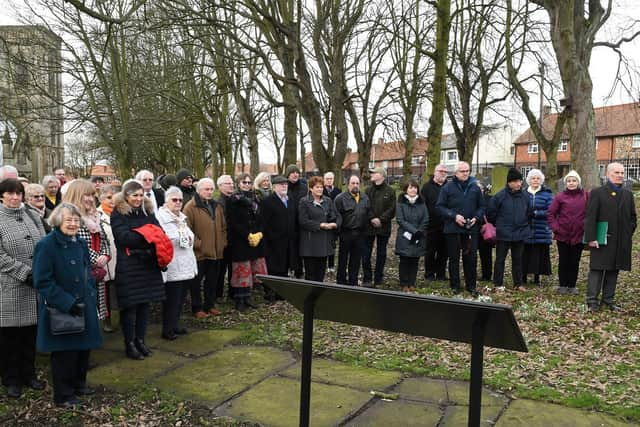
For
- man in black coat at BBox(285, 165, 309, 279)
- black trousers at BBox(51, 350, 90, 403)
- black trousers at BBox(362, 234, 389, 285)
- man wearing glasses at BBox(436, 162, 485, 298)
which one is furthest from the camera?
man in black coat at BBox(285, 165, 309, 279)

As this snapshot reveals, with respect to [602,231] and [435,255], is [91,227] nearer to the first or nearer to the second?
[602,231]

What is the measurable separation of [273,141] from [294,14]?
24.5 m

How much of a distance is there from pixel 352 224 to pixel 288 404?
426 cm

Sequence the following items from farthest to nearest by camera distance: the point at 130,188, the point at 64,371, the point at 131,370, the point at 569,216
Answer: the point at 569,216 < the point at 130,188 < the point at 131,370 < the point at 64,371

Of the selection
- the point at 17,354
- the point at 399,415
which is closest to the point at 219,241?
the point at 17,354

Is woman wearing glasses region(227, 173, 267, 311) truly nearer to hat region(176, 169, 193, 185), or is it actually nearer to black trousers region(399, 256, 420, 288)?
hat region(176, 169, 193, 185)

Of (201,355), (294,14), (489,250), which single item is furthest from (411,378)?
(294,14)

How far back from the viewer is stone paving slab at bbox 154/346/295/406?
460 cm

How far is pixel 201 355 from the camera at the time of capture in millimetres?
5570

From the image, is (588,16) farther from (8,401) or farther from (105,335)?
(8,401)

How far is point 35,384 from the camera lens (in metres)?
4.71

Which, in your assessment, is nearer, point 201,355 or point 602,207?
point 201,355

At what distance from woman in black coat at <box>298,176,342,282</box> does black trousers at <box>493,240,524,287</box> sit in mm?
2644

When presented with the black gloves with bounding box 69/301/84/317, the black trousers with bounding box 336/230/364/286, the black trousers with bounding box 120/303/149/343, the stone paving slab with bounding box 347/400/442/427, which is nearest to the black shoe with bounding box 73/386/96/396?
the black gloves with bounding box 69/301/84/317
